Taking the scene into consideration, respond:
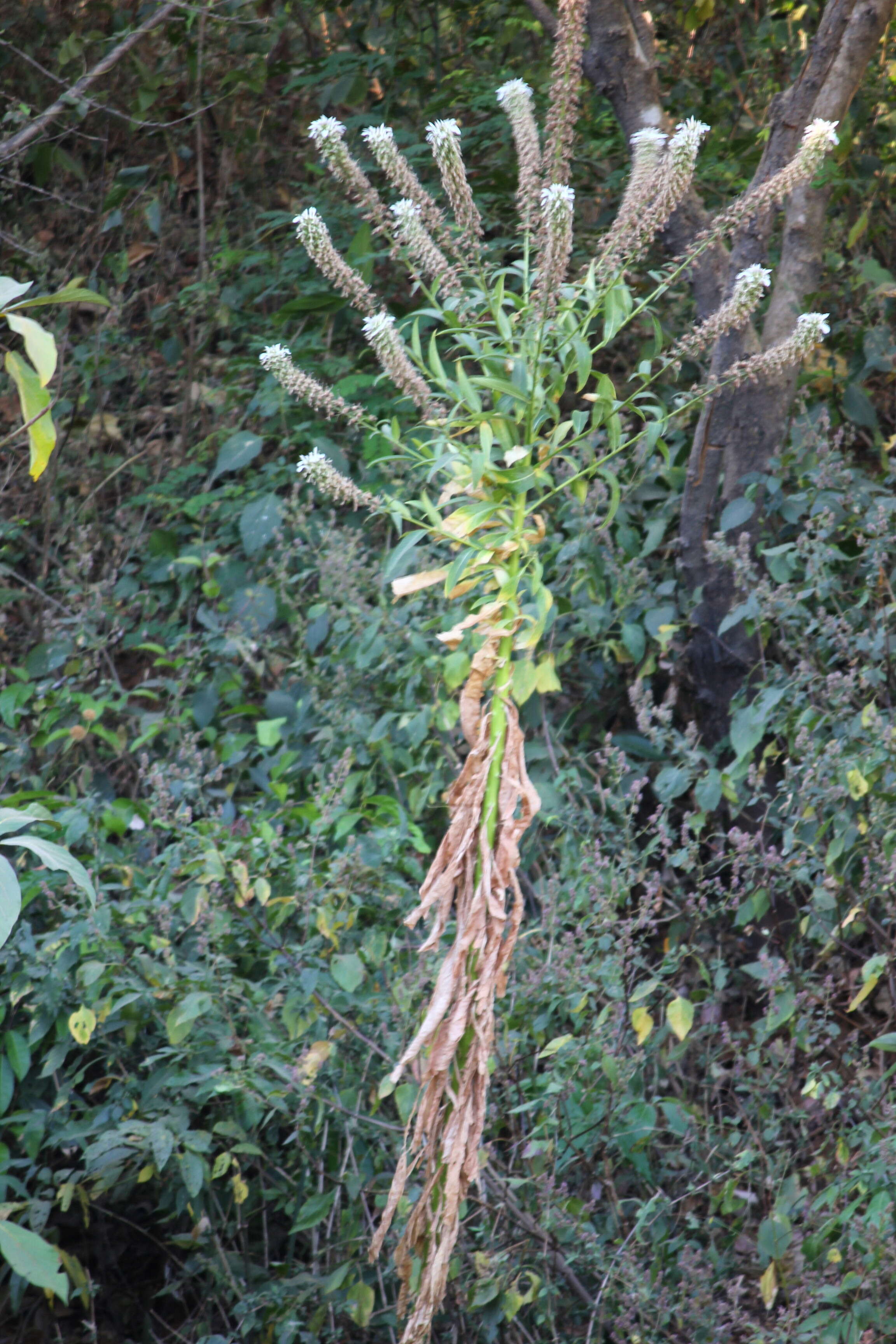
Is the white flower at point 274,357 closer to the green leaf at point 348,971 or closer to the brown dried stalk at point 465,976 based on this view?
the brown dried stalk at point 465,976

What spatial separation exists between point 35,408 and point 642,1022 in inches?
54.9

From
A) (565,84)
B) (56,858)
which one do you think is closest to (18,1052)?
(56,858)

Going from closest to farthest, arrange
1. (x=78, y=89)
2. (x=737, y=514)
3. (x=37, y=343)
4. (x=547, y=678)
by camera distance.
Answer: (x=37, y=343) → (x=547, y=678) → (x=737, y=514) → (x=78, y=89)

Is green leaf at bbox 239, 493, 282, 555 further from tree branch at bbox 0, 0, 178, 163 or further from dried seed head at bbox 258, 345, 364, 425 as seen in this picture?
dried seed head at bbox 258, 345, 364, 425

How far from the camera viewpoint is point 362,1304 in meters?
1.87

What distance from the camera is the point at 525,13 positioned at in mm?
3541

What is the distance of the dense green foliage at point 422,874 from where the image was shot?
1936 mm

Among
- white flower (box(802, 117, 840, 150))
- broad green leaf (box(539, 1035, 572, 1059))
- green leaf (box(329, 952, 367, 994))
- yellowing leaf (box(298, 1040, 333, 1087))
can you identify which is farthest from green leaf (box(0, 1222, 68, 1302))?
white flower (box(802, 117, 840, 150))

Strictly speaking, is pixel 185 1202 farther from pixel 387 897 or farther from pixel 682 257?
pixel 682 257

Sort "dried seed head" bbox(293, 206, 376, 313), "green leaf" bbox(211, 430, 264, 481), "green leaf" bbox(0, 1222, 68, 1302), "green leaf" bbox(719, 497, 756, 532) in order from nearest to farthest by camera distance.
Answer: "dried seed head" bbox(293, 206, 376, 313)
"green leaf" bbox(0, 1222, 68, 1302)
"green leaf" bbox(719, 497, 756, 532)
"green leaf" bbox(211, 430, 264, 481)

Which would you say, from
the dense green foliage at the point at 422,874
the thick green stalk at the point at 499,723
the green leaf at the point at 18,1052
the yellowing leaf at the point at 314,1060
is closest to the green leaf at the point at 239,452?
the dense green foliage at the point at 422,874

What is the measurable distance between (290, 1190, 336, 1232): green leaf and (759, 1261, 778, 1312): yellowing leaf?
683 mm

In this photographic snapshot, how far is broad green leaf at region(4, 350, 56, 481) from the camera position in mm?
1056

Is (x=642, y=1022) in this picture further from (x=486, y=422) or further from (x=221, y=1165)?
(x=486, y=422)
